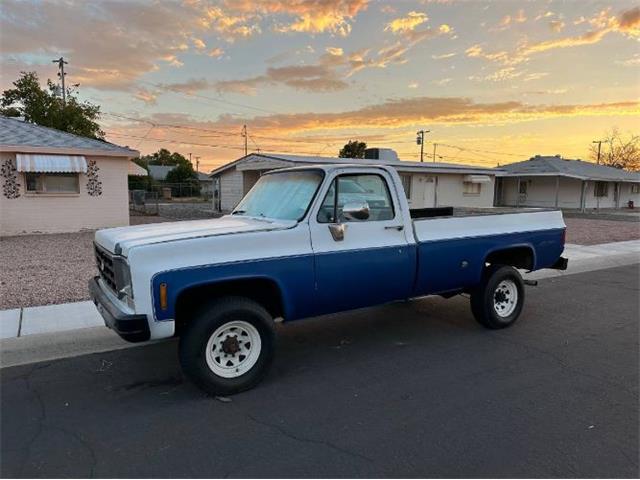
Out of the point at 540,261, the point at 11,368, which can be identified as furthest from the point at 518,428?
the point at 11,368

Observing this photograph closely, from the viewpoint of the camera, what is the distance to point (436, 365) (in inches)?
184

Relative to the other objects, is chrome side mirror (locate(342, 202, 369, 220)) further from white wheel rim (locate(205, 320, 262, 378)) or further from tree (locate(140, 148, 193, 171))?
tree (locate(140, 148, 193, 171))

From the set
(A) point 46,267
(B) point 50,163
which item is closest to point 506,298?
(A) point 46,267

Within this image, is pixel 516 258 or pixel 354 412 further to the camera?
pixel 516 258

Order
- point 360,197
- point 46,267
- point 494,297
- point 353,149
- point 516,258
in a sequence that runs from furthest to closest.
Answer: point 353,149
point 46,267
point 516,258
point 494,297
point 360,197

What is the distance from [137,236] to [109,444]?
5.55 feet

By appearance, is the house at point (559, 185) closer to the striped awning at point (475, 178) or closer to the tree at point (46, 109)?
the striped awning at point (475, 178)

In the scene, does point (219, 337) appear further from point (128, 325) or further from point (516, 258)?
point (516, 258)

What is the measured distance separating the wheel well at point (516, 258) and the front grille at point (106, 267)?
453cm

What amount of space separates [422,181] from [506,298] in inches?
890

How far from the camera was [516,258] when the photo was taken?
6.26 m

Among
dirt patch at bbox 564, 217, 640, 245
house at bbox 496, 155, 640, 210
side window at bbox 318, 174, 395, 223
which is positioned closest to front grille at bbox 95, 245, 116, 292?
side window at bbox 318, 174, 395, 223

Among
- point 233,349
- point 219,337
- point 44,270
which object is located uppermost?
point 219,337

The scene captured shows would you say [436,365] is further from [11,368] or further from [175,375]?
[11,368]
